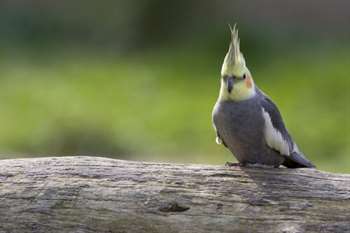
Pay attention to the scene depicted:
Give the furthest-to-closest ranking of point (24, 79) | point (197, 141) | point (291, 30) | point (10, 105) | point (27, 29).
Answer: point (27, 29), point (291, 30), point (24, 79), point (10, 105), point (197, 141)

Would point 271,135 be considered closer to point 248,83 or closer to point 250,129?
point 250,129

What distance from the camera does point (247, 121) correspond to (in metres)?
4.68

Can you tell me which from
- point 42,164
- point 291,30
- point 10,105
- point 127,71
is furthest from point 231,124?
point 291,30

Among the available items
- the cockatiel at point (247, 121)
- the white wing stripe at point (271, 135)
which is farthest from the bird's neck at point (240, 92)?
the white wing stripe at point (271, 135)

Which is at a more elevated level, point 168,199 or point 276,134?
point 276,134

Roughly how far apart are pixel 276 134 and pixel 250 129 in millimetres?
141

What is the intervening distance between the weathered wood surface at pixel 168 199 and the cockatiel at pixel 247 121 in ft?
0.84

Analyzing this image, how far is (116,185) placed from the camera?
4.37 m

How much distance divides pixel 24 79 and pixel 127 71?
53.9 inches

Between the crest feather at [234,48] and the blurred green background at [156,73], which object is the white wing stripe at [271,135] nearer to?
the crest feather at [234,48]

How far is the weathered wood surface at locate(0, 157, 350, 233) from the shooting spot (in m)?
4.21

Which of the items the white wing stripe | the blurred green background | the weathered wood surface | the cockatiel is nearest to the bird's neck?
the cockatiel

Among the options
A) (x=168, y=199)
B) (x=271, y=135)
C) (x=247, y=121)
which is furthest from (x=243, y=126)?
(x=168, y=199)

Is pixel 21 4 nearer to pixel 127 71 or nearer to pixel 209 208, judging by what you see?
pixel 127 71
